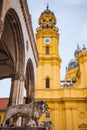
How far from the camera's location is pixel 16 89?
1179 centimetres

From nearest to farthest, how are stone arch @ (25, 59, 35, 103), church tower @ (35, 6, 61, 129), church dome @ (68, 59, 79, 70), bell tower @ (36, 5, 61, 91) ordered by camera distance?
stone arch @ (25, 59, 35, 103) < church tower @ (35, 6, 61, 129) < bell tower @ (36, 5, 61, 91) < church dome @ (68, 59, 79, 70)

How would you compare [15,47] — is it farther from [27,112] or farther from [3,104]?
[3,104]

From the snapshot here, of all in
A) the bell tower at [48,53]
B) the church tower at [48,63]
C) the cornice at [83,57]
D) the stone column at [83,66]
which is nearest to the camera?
the church tower at [48,63]

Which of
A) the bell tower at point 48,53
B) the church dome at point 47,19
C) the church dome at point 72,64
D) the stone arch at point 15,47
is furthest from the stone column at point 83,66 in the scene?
the stone arch at point 15,47

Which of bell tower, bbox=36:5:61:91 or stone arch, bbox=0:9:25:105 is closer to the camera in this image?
stone arch, bbox=0:9:25:105

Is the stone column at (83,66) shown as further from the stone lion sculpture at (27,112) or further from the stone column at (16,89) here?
the stone lion sculpture at (27,112)

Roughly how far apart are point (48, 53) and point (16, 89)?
2563cm

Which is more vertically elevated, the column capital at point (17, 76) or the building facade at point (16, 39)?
the building facade at point (16, 39)

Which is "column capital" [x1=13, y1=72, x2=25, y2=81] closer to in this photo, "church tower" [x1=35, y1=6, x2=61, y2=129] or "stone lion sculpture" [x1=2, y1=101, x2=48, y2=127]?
"stone lion sculpture" [x1=2, y1=101, x2=48, y2=127]

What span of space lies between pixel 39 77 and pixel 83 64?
322 inches

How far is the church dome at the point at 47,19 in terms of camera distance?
132 feet

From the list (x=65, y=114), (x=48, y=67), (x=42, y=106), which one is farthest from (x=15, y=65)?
(x=48, y=67)

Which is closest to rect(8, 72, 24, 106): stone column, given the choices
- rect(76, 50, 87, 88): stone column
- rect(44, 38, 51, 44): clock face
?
rect(76, 50, 87, 88): stone column

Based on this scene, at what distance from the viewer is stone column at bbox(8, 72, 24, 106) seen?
11.4 metres
